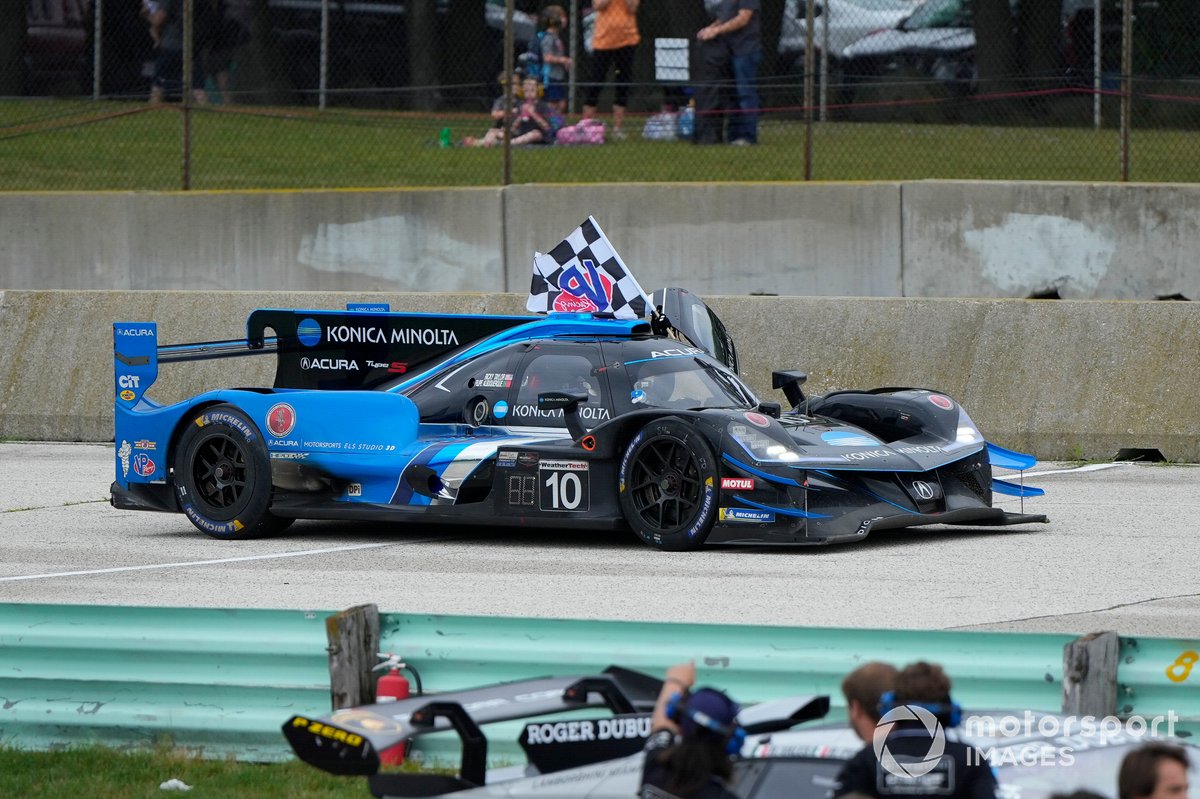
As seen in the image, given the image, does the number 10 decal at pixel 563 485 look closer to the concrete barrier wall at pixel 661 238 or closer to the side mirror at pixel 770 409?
the side mirror at pixel 770 409

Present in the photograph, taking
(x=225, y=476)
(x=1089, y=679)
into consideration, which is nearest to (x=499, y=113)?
(x=225, y=476)

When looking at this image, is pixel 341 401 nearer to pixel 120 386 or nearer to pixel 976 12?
→ pixel 120 386

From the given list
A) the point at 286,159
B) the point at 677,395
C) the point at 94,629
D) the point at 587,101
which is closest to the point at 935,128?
the point at 587,101

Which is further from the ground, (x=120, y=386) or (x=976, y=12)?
(x=976, y=12)

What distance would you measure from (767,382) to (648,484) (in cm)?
476

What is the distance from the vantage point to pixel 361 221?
1708cm

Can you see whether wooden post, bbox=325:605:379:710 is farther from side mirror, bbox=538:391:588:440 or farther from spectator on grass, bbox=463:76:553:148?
spectator on grass, bbox=463:76:553:148

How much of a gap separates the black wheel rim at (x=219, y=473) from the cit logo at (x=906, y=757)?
711 centimetres

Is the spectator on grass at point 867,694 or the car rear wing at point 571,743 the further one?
the car rear wing at point 571,743

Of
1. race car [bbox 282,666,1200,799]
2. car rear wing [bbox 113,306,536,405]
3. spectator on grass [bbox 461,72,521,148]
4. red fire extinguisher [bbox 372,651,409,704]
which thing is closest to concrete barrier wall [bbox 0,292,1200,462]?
spectator on grass [bbox 461,72,521,148]

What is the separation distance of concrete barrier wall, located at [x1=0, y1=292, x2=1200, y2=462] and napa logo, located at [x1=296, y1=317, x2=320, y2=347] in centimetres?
373

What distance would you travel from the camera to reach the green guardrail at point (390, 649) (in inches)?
224

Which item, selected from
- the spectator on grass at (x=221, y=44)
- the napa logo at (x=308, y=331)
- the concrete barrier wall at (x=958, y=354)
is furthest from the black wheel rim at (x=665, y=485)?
the spectator on grass at (x=221, y=44)

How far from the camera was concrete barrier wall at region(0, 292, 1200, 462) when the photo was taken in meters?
13.5
